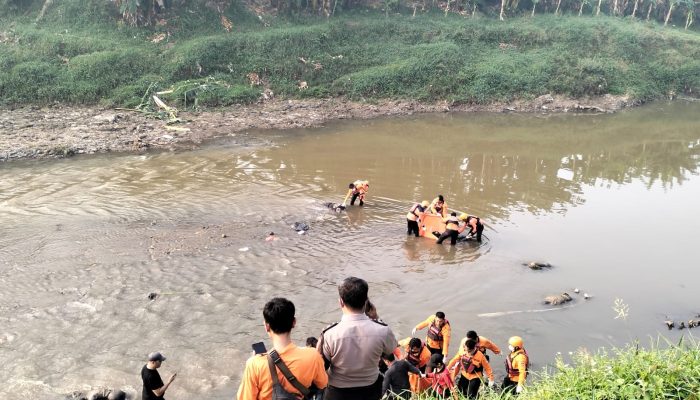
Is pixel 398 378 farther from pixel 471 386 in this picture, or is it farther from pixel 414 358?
pixel 471 386

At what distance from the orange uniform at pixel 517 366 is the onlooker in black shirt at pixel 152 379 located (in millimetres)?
4545

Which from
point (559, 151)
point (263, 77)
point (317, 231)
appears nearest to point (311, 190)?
point (317, 231)

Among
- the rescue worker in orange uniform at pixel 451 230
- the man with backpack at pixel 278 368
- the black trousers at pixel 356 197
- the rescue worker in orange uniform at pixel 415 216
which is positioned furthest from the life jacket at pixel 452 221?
the man with backpack at pixel 278 368

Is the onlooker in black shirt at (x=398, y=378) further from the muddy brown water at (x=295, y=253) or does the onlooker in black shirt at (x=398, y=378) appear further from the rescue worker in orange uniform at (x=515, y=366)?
the muddy brown water at (x=295, y=253)

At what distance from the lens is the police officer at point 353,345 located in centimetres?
416

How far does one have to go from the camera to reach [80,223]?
13.2 m

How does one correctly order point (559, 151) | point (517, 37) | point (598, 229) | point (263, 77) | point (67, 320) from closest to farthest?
1. point (67, 320)
2. point (598, 229)
3. point (559, 151)
4. point (263, 77)
5. point (517, 37)

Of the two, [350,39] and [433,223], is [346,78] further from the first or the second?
[433,223]

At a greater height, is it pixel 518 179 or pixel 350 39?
pixel 350 39

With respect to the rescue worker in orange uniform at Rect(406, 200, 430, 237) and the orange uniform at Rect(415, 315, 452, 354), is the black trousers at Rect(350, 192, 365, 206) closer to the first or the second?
the rescue worker in orange uniform at Rect(406, 200, 430, 237)

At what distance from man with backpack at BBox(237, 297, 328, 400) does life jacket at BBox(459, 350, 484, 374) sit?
12.6 feet

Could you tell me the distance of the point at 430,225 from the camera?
43.8 ft

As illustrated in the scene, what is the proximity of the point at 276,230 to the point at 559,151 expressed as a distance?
15149 mm

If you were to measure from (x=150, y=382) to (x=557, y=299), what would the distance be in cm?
756
